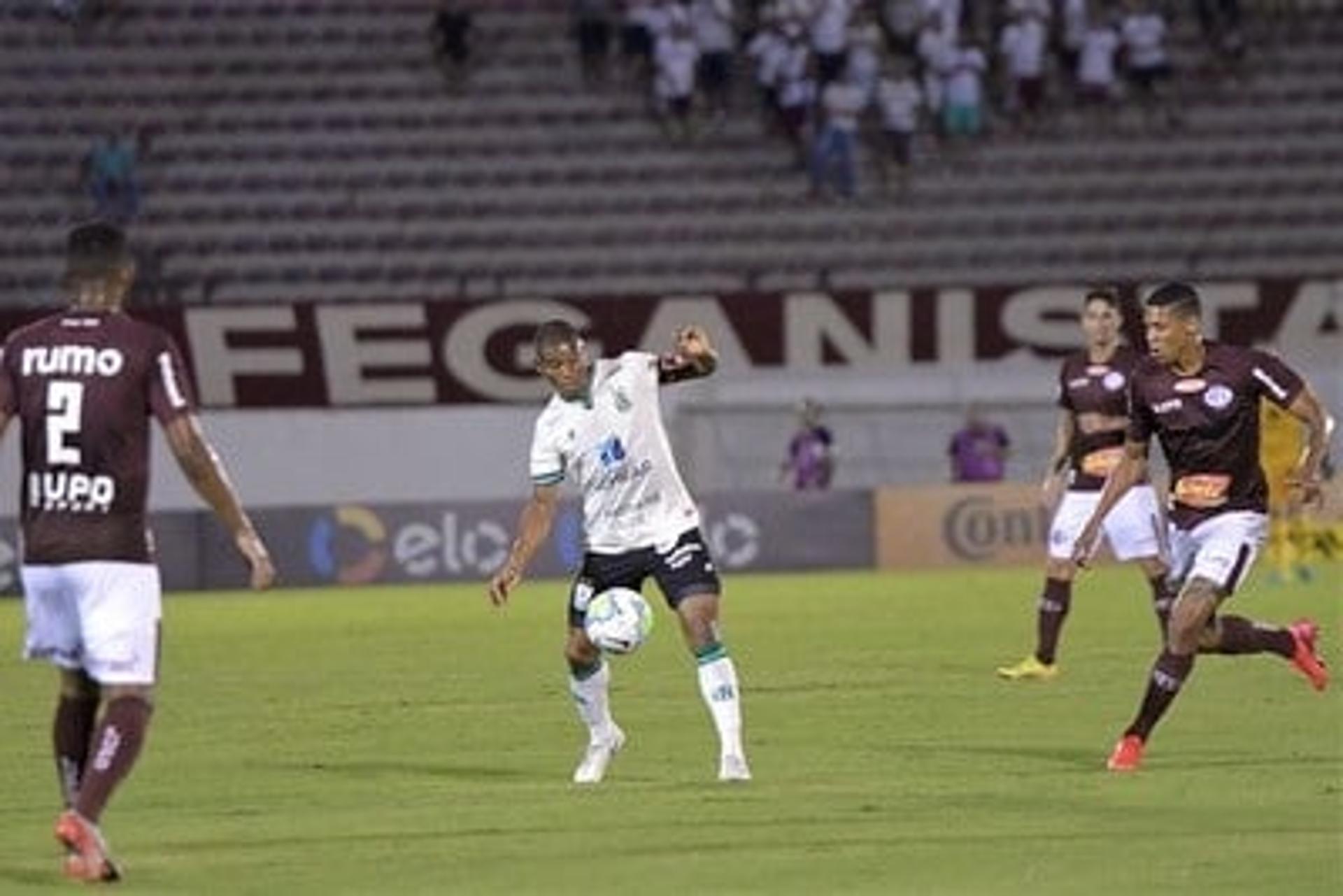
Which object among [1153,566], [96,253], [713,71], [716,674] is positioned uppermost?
[96,253]

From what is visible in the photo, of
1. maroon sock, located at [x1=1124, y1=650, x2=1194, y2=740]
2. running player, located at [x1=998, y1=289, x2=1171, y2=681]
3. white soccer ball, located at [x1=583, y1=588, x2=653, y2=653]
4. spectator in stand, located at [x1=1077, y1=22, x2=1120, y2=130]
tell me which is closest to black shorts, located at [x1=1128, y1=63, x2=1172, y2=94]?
spectator in stand, located at [x1=1077, y1=22, x2=1120, y2=130]

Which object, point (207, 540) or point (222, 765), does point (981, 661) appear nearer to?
point (222, 765)

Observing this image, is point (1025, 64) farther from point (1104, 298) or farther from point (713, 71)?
point (1104, 298)

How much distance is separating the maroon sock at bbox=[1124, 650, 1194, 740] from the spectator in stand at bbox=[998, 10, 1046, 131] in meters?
30.0

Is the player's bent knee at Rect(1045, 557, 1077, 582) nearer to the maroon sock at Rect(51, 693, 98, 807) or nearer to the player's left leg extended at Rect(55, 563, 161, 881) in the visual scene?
the maroon sock at Rect(51, 693, 98, 807)

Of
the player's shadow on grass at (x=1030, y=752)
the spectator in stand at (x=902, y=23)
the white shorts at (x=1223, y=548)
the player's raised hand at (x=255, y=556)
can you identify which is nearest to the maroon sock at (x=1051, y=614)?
the player's shadow on grass at (x=1030, y=752)

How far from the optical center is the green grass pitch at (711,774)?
13555mm

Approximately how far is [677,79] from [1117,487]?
2888 cm

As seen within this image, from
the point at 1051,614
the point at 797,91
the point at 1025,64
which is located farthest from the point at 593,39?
the point at 1051,614

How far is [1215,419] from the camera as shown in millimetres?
18062

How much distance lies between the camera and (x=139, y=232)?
4488 cm

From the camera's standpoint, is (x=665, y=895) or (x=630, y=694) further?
(x=630, y=694)

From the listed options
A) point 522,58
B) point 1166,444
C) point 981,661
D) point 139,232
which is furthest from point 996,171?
point 1166,444

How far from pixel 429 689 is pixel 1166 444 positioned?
7.20 meters
